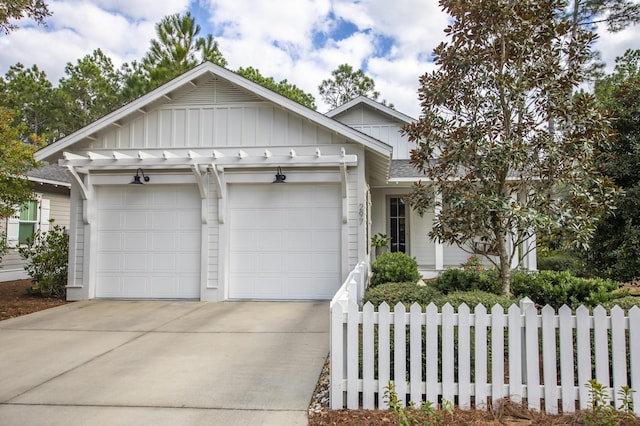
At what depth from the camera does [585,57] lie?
536 cm

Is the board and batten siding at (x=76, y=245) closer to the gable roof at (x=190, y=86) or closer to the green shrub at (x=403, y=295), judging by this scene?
the gable roof at (x=190, y=86)

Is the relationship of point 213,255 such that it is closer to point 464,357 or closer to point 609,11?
point 464,357

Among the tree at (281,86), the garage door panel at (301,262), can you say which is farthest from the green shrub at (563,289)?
the tree at (281,86)

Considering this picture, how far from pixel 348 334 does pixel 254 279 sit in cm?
584

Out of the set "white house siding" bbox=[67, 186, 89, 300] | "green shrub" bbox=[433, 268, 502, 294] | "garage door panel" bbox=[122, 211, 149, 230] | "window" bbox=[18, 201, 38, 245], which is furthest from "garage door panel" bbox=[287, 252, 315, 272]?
"window" bbox=[18, 201, 38, 245]

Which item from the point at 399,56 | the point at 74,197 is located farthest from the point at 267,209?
the point at 399,56

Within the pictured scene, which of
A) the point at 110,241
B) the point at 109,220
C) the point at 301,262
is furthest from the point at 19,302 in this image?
the point at 301,262

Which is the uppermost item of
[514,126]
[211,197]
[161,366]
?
[514,126]

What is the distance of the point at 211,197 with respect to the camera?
9.20 m

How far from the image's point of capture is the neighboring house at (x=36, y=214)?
483 inches

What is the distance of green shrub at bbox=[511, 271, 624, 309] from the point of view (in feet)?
17.1

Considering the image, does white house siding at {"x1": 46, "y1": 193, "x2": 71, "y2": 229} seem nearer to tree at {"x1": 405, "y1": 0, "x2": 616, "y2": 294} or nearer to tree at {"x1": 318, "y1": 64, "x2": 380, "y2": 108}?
tree at {"x1": 405, "y1": 0, "x2": 616, "y2": 294}

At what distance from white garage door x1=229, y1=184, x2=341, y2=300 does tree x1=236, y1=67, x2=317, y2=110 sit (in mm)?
16838

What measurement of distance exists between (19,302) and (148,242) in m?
2.85
